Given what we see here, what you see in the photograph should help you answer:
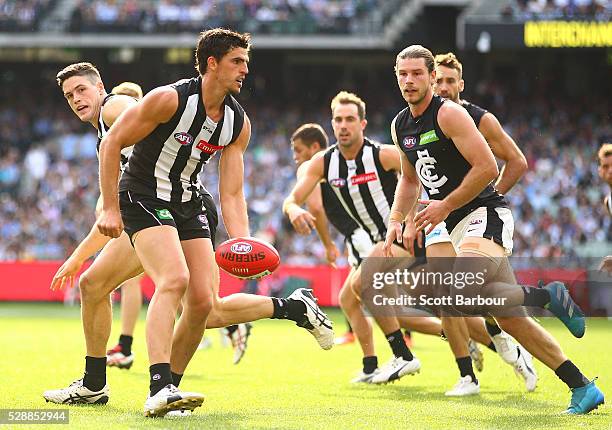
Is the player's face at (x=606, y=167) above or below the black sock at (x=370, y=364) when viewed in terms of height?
above

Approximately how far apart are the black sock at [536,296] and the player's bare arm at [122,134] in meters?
2.36

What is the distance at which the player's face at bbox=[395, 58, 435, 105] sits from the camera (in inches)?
266

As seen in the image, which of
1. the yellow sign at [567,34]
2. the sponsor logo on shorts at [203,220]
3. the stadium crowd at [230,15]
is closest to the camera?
the sponsor logo on shorts at [203,220]

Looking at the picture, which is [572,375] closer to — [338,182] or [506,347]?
[506,347]

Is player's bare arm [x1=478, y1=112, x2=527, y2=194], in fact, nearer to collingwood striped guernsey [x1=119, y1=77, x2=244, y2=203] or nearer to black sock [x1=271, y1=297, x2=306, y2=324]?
black sock [x1=271, y1=297, x2=306, y2=324]

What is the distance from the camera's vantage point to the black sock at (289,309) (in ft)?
22.5

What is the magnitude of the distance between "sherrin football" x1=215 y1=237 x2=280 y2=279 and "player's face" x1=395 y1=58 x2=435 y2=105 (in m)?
1.37

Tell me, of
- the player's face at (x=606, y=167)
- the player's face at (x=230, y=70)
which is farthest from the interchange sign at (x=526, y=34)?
the player's face at (x=230, y=70)

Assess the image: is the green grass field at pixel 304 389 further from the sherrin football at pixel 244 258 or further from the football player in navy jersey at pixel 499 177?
the sherrin football at pixel 244 258

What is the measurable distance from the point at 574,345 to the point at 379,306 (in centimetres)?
448

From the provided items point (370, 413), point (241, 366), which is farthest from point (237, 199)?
point (241, 366)

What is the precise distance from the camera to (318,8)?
Result: 26.5 meters

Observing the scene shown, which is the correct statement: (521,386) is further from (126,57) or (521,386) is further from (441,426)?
(126,57)

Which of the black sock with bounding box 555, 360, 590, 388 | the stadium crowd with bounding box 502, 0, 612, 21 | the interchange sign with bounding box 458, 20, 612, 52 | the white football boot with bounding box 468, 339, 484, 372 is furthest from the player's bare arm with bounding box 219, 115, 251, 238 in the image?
the stadium crowd with bounding box 502, 0, 612, 21
